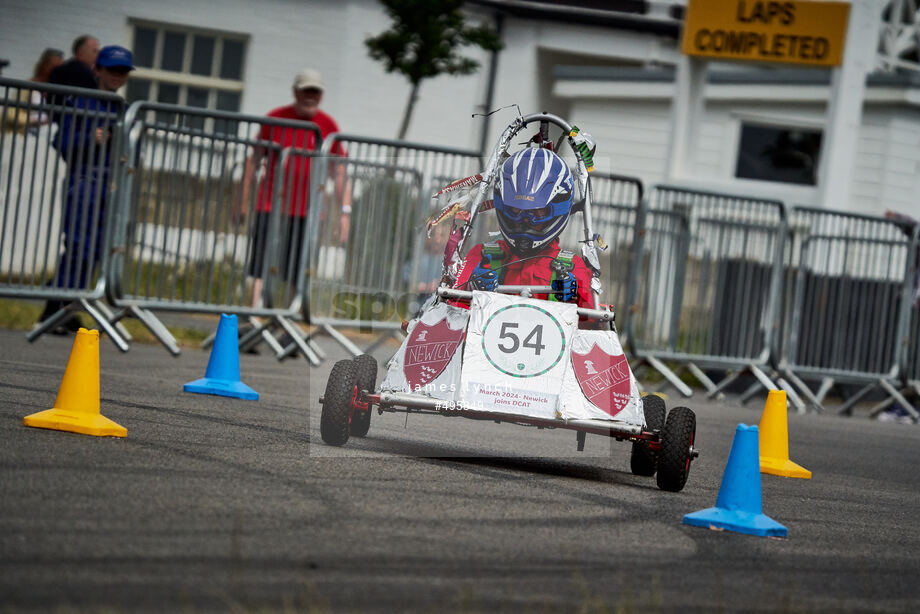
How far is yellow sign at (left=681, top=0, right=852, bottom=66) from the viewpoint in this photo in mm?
17641

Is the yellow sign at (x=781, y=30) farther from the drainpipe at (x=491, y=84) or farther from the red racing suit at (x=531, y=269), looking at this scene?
the red racing suit at (x=531, y=269)

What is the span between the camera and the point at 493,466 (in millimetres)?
7020

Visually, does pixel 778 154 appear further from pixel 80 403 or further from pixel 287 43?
pixel 80 403

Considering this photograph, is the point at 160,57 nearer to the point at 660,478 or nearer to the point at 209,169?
the point at 209,169

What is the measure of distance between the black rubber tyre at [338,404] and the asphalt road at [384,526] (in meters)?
0.15

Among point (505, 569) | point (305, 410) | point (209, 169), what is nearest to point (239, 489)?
point (505, 569)

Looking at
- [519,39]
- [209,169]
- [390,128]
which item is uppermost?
[519,39]

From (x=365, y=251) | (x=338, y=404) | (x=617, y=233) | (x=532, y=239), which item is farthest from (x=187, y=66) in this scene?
(x=338, y=404)

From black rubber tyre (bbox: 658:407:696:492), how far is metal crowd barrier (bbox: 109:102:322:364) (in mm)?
5429

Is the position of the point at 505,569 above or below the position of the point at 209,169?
below

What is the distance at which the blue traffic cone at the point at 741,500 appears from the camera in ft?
Result: 19.0

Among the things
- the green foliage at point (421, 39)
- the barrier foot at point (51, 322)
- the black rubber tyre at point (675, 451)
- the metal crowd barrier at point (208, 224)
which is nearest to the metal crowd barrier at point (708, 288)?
the metal crowd barrier at point (208, 224)

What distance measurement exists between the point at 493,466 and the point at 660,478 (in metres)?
0.80

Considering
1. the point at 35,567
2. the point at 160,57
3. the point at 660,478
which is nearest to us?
the point at 35,567
